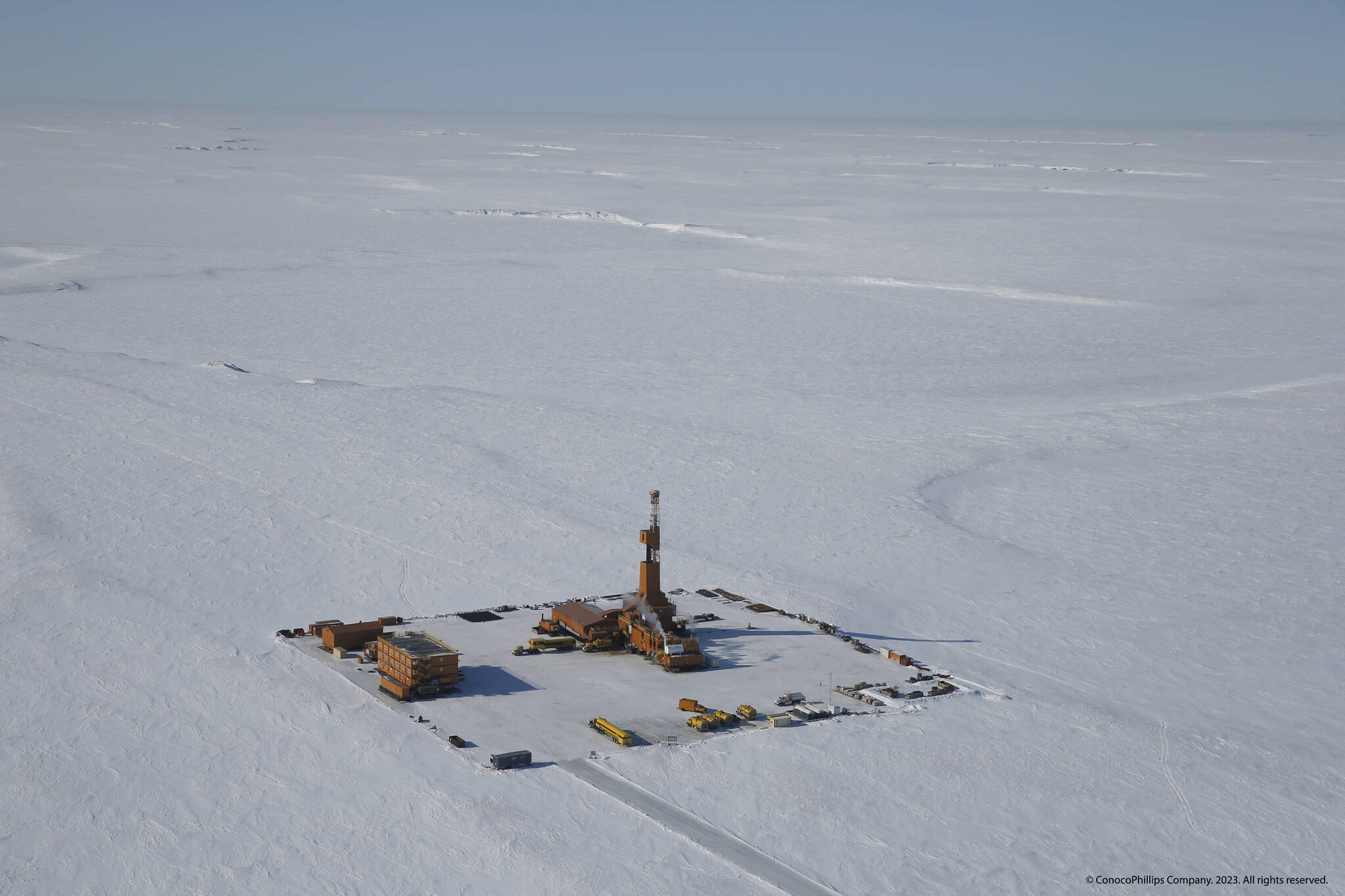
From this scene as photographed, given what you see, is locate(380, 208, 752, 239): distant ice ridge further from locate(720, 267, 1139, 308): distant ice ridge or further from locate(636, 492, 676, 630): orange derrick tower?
locate(636, 492, 676, 630): orange derrick tower

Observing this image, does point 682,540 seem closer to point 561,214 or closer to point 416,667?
point 416,667

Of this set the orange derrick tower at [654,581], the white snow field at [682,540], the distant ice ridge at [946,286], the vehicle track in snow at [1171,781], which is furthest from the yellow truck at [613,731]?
the distant ice ridge at [946,286]

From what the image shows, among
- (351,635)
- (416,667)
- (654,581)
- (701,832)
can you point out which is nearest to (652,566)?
(654,581)

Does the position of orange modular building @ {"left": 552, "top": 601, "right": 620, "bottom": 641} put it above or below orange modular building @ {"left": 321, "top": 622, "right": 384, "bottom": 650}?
above

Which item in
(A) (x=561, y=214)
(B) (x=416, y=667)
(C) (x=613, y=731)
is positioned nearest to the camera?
(C) (x=613, y=731)

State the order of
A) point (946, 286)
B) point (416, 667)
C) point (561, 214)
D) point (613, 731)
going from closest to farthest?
point (613, 731), point (416, 667), point (946, 286), point (561, 214)

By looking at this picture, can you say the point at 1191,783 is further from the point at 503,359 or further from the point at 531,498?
the point at 503,359

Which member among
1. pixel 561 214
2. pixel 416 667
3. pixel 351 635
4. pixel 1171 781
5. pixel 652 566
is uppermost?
pixel 561 214

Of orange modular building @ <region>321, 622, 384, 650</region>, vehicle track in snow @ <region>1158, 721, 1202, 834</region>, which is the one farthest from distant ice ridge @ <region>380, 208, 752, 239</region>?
vehicle track in snow @ <region>1158, 721, 1202, 834</region>

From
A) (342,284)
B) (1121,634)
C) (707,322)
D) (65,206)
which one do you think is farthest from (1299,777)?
(65,206)
